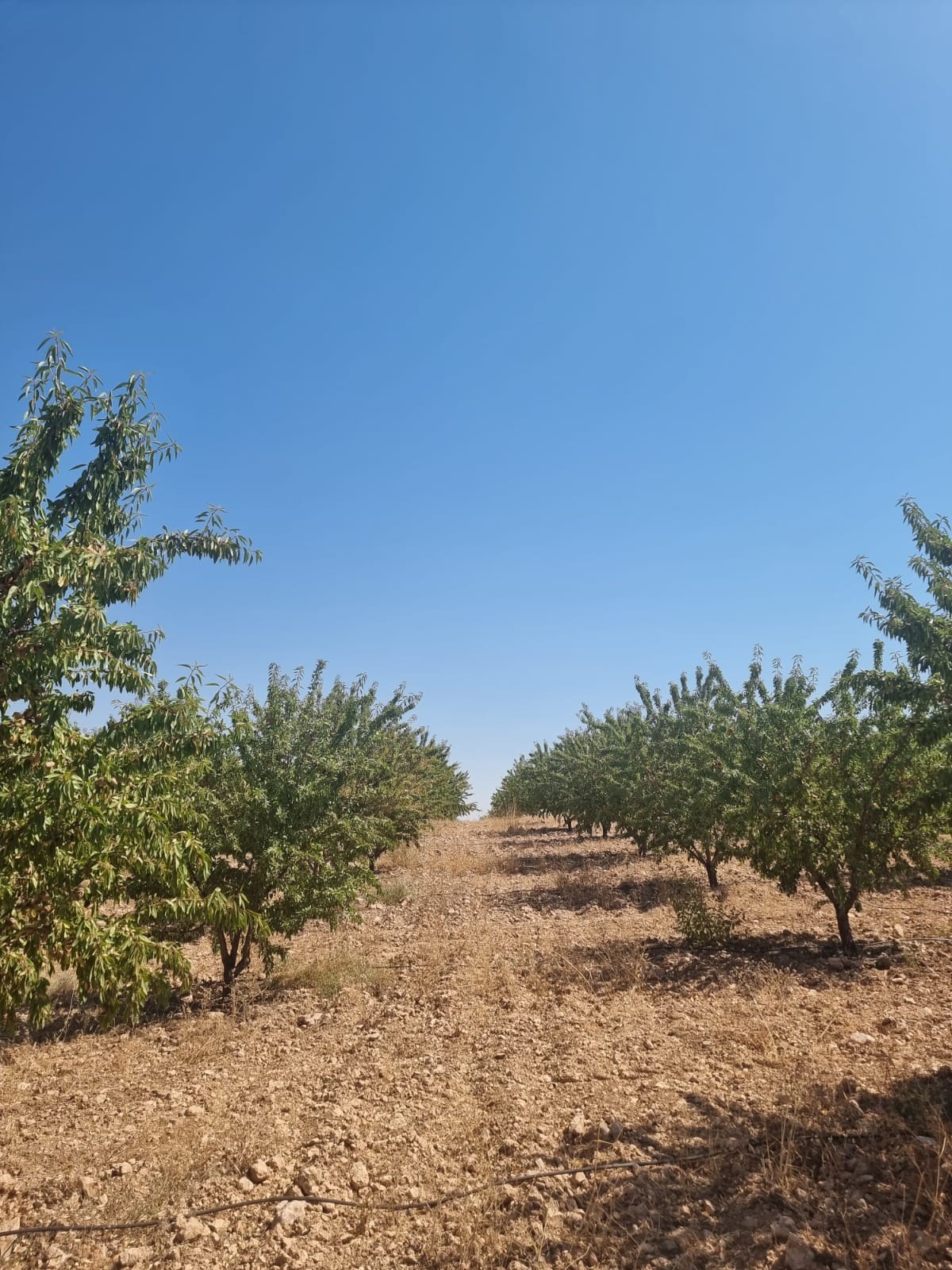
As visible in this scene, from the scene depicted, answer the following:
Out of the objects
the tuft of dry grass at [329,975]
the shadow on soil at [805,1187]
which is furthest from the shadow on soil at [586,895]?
the shadow on soil at [805,1187]

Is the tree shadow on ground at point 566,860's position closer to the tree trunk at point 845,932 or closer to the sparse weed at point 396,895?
the sparse weed at point 396,895

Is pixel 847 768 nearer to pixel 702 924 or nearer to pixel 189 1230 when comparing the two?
pixel 702 924

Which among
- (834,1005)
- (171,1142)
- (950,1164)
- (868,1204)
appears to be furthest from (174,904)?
(834,1005)

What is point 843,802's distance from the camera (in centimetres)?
1101

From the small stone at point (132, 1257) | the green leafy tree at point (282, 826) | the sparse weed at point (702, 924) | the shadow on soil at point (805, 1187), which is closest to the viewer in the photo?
the shadow on soil at point (805, 1187)

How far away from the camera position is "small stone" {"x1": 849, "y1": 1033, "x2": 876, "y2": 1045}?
7559 millimetres

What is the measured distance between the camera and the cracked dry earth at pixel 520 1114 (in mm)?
4723

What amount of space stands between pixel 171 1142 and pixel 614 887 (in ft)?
51.7

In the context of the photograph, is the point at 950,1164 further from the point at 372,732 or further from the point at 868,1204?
the point at 372,732

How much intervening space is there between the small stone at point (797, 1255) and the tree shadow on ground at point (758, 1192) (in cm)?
1

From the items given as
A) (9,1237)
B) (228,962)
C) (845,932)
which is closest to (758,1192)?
(9,1237)

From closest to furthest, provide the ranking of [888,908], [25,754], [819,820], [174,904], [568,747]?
[25,754]
[174,904]
[819,820]
[888,908]
[568,747]

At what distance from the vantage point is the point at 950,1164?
4898mm

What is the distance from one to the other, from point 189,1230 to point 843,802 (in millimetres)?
10296
